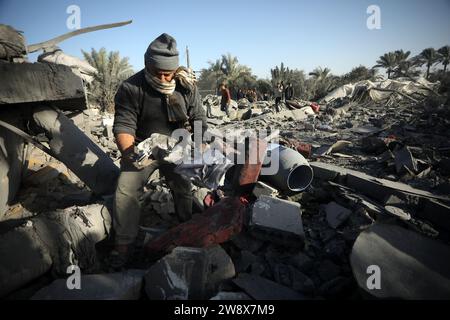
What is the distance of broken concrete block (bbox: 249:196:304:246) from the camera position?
2.44m

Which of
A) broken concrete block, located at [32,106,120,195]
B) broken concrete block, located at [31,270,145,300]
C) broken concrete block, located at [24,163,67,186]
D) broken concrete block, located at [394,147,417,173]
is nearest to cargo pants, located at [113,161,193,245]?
broken concrete block, located at [31,270,145,300]

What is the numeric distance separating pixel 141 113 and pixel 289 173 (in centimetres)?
202

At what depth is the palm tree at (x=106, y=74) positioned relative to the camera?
13.8 m

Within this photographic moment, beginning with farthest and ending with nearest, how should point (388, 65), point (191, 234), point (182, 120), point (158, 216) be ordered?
point (388, 65) → point (158, 216) → point (182, 120) → point (191, 234)

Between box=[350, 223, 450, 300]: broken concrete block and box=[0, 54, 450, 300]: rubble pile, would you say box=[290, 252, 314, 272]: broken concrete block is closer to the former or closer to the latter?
box=[0, 54, 450, 300]: rubble pile

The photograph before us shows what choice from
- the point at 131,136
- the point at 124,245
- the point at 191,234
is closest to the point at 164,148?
the point at 131,136

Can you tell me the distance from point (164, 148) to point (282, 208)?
54.6 inches

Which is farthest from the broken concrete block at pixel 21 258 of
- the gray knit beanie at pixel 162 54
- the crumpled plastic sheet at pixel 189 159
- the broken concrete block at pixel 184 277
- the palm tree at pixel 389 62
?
the palm tree at pixel 389 62

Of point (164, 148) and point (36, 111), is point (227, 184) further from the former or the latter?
point (36, 111)

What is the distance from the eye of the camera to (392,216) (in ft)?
8.95

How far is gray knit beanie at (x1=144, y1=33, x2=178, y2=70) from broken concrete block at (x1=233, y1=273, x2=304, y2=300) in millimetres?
1908

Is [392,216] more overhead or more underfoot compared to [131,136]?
more underfoot

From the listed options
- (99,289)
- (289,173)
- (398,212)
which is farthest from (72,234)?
(398,212)
